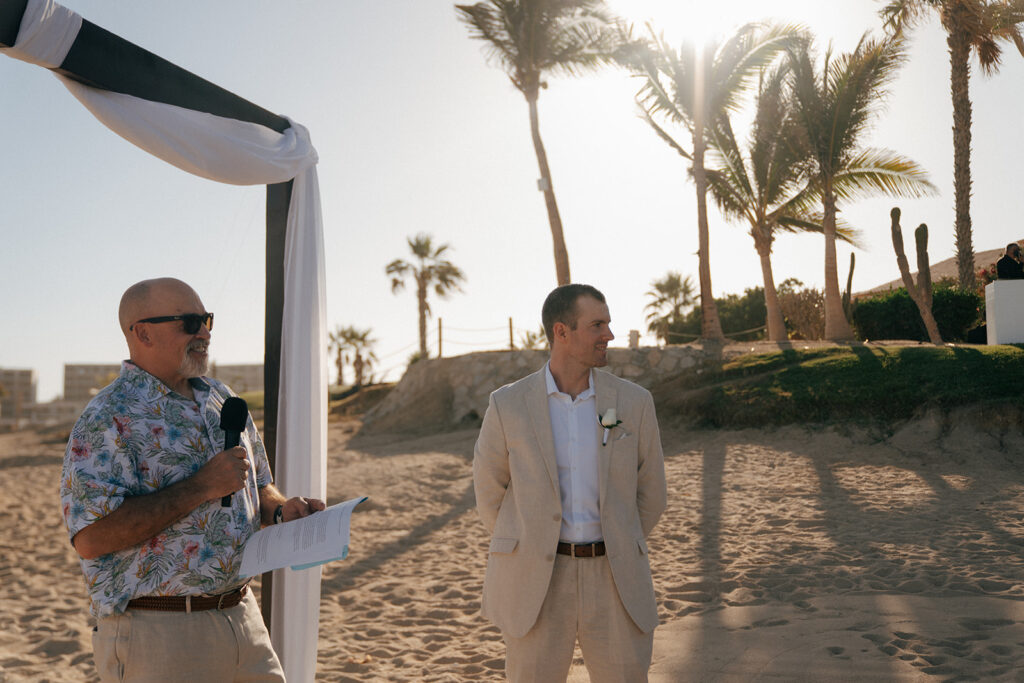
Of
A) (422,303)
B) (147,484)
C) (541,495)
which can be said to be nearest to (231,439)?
(147,484)

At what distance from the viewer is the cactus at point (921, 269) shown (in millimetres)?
15750

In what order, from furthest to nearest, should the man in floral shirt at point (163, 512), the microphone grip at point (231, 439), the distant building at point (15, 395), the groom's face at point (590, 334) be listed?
1. the distant building at point (15, 395)
2. the groom's face at point (590, 334)
3. the microphone grip at point (231, 439)
4. the man in floral shirt at point (163, 512)

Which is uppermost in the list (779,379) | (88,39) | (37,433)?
(88,39)

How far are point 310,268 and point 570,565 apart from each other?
8.39 feet

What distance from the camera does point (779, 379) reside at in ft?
47.3

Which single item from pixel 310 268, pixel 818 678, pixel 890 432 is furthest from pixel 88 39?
pixel 890 432

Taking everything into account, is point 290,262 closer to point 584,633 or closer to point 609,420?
point 609,420

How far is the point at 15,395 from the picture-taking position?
108 feet

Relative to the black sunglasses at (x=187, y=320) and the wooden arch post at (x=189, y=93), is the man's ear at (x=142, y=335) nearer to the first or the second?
the black sunglasses at (x=187, y=320)

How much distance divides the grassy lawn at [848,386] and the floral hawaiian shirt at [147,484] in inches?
472

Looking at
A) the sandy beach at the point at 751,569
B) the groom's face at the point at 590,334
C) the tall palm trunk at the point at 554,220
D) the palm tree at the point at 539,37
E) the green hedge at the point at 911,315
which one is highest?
the palm tree at the point at 539,37

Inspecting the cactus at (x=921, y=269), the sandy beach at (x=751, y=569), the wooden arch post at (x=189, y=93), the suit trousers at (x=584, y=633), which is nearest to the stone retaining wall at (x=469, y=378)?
the cactus at (x=921, y=269)

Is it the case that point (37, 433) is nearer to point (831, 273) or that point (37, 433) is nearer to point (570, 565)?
point (831, 273)

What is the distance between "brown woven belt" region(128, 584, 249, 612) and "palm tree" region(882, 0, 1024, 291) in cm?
2113
